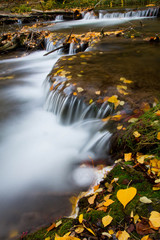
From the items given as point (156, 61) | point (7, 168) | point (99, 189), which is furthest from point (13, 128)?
point (156, 61)

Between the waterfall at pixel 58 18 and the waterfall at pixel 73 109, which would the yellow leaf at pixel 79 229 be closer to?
the waterfall at pixel 73 109

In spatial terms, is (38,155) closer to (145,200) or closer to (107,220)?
(107,220)

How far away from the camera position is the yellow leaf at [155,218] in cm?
116

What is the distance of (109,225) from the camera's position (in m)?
1.27

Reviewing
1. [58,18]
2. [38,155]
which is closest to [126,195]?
[38,155]

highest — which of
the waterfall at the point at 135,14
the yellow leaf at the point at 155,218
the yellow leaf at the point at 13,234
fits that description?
the waterfall at the point at 135,14

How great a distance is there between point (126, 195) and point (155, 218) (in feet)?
0.96

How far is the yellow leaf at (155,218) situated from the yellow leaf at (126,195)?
0.67ft

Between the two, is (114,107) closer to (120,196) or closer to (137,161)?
(137,161)

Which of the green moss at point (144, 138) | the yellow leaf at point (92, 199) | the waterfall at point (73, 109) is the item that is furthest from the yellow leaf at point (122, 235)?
the waterfall at point (73, 109)

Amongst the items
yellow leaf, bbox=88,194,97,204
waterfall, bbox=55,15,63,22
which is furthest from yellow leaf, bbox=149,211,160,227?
waterfall, bbox=55,15,63,22

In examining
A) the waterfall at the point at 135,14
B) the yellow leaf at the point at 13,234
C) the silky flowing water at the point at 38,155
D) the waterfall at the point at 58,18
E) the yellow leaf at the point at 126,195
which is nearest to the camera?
the yellow leaf at the point at 126,195

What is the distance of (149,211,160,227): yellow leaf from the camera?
1.16m

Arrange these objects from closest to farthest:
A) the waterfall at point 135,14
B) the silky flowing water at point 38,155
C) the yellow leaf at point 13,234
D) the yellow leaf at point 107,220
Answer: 1. the yellow leaf at point 107,220
2. the yellow leaf at point 13,234
3. the silky flowing water at point 38,155
4. the waterfall at point 135,14
